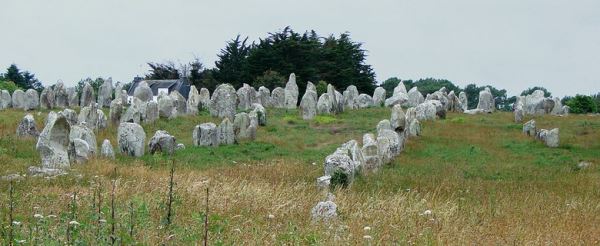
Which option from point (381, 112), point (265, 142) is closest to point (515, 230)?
point (265, 142)

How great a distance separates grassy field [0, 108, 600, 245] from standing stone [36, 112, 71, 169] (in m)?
0.61

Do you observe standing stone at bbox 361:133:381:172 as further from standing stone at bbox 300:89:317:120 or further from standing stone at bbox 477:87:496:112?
standing stone at bbox 477:87:496:112

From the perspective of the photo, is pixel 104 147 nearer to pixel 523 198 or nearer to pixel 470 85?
pixel 523 198

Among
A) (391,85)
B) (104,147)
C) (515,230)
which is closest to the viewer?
(515,230)

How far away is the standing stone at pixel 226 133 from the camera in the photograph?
1085 inches

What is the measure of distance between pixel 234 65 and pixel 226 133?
1571 inches

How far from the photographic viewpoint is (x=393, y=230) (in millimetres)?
9344

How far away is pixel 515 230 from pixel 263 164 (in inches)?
460

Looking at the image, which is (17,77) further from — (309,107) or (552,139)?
(552,139)

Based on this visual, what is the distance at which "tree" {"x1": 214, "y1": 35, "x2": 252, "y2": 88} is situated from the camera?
63219 mm

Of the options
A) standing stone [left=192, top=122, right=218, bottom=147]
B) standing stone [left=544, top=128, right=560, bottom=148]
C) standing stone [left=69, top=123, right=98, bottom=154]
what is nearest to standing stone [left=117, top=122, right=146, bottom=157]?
standing stone [left=69, top=123, right=98, bottom=154]

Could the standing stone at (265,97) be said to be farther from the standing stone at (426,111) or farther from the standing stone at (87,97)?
the standing stone at (426,111)

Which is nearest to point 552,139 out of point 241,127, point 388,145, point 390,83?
point 388,145

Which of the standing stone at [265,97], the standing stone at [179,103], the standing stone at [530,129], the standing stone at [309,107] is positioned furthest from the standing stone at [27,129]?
the standing stone at [265,97]
